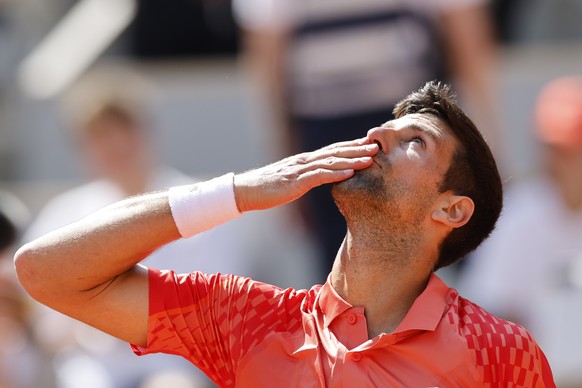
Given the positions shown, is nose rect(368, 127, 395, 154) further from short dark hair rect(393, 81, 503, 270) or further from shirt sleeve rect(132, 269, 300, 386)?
shirt sleeve rect(132, 269, 300, 386)

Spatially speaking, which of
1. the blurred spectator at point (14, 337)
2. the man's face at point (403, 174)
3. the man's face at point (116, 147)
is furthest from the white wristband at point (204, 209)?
the man's face at point (116, 147)

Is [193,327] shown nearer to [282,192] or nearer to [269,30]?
[282,192]

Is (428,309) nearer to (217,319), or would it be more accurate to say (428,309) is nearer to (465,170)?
(465,170)

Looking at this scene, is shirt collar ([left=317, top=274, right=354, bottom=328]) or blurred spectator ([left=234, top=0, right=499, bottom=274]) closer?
shirt collar ([left=317, top=274, right=354, bottom=328])

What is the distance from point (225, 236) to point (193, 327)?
3.06 metres

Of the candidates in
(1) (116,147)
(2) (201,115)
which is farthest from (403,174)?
(2) (201,115)

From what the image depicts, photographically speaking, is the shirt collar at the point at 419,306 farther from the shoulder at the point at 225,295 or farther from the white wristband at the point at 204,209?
the white wristband at the point at 204,209

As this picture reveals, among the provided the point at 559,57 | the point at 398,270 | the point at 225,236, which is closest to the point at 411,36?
the point at 225,236

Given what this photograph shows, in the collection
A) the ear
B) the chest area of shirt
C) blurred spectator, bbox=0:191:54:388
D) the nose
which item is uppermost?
the nose

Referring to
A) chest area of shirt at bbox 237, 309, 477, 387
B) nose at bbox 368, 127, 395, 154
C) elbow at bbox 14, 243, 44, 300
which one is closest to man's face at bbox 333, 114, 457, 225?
nose at bbox 368, 127, 395, 154

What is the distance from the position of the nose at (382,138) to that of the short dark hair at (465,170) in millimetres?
175

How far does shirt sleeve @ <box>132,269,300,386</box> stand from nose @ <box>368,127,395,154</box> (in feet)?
1.78

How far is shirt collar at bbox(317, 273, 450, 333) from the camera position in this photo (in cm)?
342

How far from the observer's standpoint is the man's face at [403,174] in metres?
3.45
